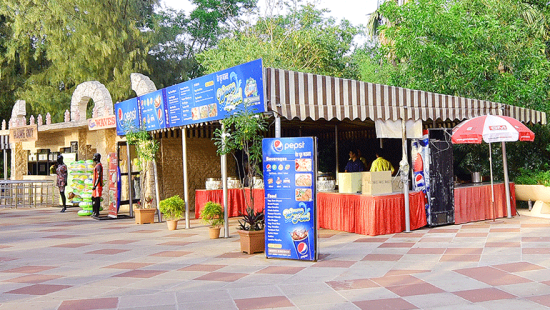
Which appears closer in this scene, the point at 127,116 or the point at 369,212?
the point at 369,212

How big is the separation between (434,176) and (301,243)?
4234mm

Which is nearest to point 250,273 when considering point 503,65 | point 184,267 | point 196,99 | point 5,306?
point 184,267

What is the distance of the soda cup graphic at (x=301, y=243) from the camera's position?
738 centimetres

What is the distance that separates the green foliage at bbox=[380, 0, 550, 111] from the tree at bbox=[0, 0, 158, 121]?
1581 centimetres

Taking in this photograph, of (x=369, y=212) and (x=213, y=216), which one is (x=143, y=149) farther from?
(x=369, y=212)

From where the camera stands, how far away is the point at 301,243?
741 cm

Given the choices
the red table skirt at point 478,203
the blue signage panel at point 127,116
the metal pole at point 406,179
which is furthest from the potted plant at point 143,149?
the red table skirt at point 478,203

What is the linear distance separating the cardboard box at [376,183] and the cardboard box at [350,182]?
0.30 meters

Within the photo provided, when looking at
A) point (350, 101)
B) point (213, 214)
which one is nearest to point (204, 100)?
point (213, 214)

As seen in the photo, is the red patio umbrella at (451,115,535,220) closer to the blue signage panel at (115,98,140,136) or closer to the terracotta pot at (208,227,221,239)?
the terracotta pot at (208,227,221,239)

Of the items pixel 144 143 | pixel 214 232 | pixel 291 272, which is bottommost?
pixel 291 272

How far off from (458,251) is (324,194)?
130 inches

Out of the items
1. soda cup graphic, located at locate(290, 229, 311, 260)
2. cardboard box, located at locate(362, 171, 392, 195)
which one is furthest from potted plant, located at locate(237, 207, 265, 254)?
cardboard box, located at locate(362, 171, 392, 195)

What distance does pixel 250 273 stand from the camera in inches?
270
